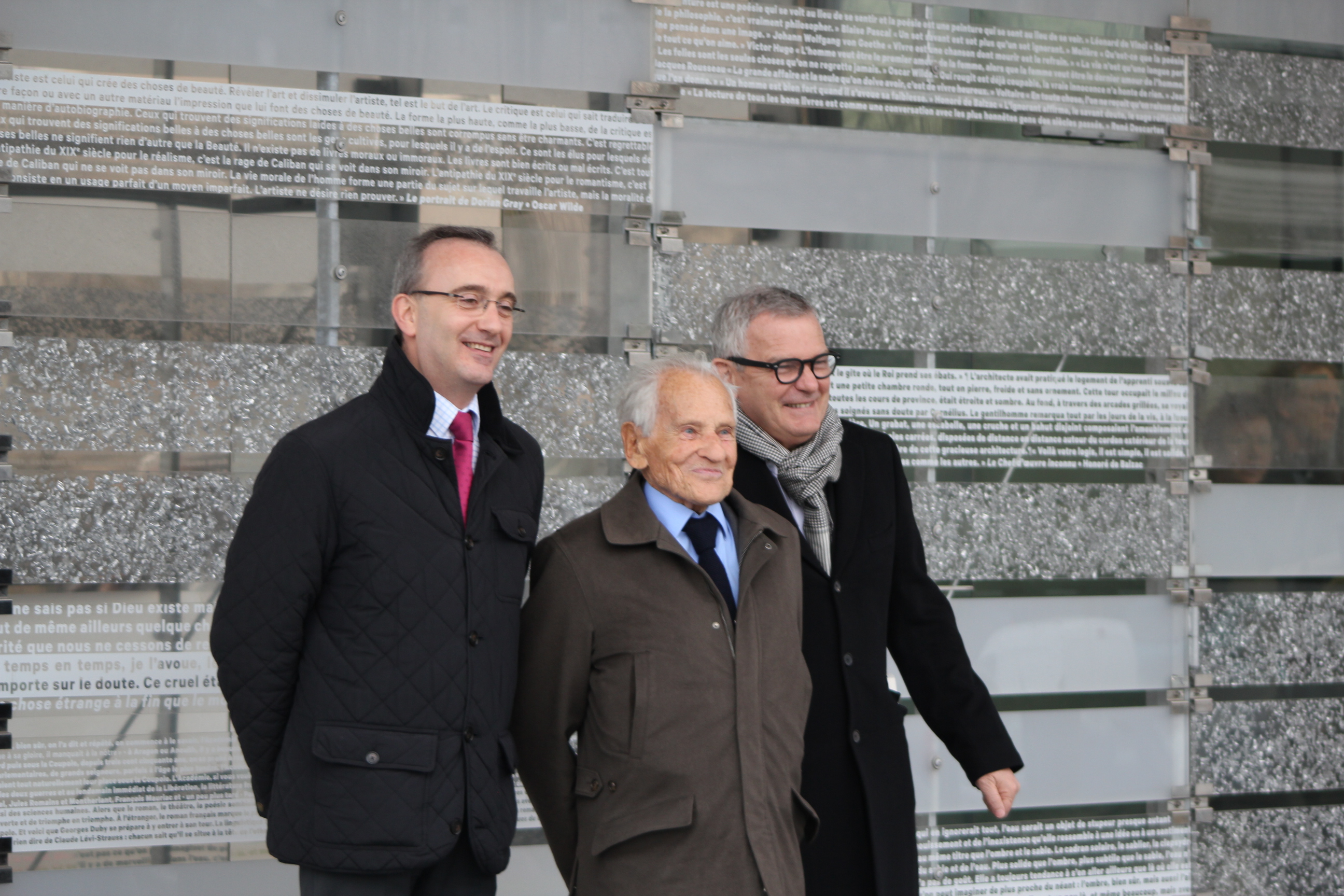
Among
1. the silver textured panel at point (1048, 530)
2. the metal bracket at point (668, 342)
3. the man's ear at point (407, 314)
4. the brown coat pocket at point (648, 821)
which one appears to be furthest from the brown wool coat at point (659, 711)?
the silver textured panel at point (1048, 530)

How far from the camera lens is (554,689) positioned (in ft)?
6.81

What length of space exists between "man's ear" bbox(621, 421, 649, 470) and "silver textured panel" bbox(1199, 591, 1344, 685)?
2209 mm

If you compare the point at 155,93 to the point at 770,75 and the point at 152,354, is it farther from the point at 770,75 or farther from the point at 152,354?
the point at 770,75

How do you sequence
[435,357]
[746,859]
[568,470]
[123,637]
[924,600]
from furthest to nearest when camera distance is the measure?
[568,470], [123,637], [924,600], [435,357], [746,859]

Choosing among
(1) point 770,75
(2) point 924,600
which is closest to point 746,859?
(2) point 924,600

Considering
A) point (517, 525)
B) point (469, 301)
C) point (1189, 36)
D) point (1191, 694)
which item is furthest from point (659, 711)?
point (1189, 36)

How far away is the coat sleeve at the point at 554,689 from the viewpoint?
80.4 inches

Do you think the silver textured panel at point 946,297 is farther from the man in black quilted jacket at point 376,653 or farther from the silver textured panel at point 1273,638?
the man in black quilted jacket at point 376,653

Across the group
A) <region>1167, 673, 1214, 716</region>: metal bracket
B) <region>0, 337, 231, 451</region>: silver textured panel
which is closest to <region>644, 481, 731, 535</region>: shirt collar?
<region>0, 337, 231, 451</region>: silver textured panel

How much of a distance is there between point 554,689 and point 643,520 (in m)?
0.31

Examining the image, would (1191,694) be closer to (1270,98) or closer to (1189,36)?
(1270,98)

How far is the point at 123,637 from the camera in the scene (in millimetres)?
2904

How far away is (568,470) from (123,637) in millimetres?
1084

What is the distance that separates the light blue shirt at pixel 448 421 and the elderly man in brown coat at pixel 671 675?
0.20 meters
